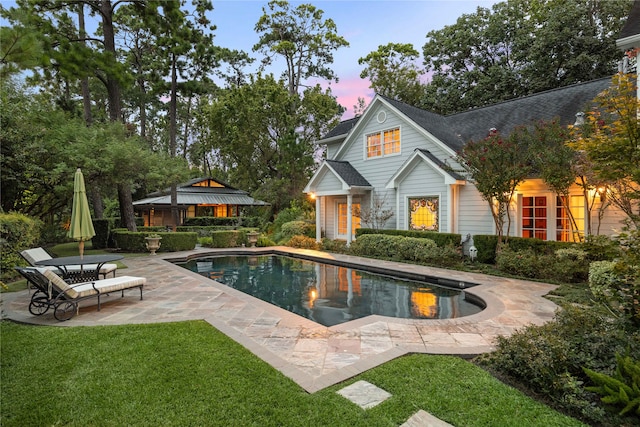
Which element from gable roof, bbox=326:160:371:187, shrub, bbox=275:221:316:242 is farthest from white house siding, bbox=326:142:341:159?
shrub, bbox=275:221:316:242

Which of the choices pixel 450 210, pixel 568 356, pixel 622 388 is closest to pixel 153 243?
pixel 450 210

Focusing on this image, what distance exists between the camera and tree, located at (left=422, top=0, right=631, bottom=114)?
18812 millimetres

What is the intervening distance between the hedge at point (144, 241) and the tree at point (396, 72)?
20.1 meters

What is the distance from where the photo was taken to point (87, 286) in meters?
6.24

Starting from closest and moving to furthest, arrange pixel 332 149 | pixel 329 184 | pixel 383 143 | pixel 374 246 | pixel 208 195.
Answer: pixel 374 246 < pixel 383 143 < pixel 329 184 < pixel 332 149 < pixel 208 195

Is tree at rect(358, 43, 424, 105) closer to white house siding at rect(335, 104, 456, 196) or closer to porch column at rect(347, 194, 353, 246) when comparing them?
white house siding at rect(335, 104, 456, 196)

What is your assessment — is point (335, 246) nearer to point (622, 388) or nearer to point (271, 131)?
point (622, 388)

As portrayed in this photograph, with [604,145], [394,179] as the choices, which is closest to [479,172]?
[394,179]

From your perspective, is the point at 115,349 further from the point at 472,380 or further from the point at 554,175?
the point at 554,175

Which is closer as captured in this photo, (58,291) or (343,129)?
(58,291)

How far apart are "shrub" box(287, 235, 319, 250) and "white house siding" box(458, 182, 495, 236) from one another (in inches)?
272

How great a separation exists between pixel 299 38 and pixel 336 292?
90.9ft

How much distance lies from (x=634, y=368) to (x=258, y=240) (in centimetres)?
1609

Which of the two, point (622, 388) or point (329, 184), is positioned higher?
point (329, 184)
